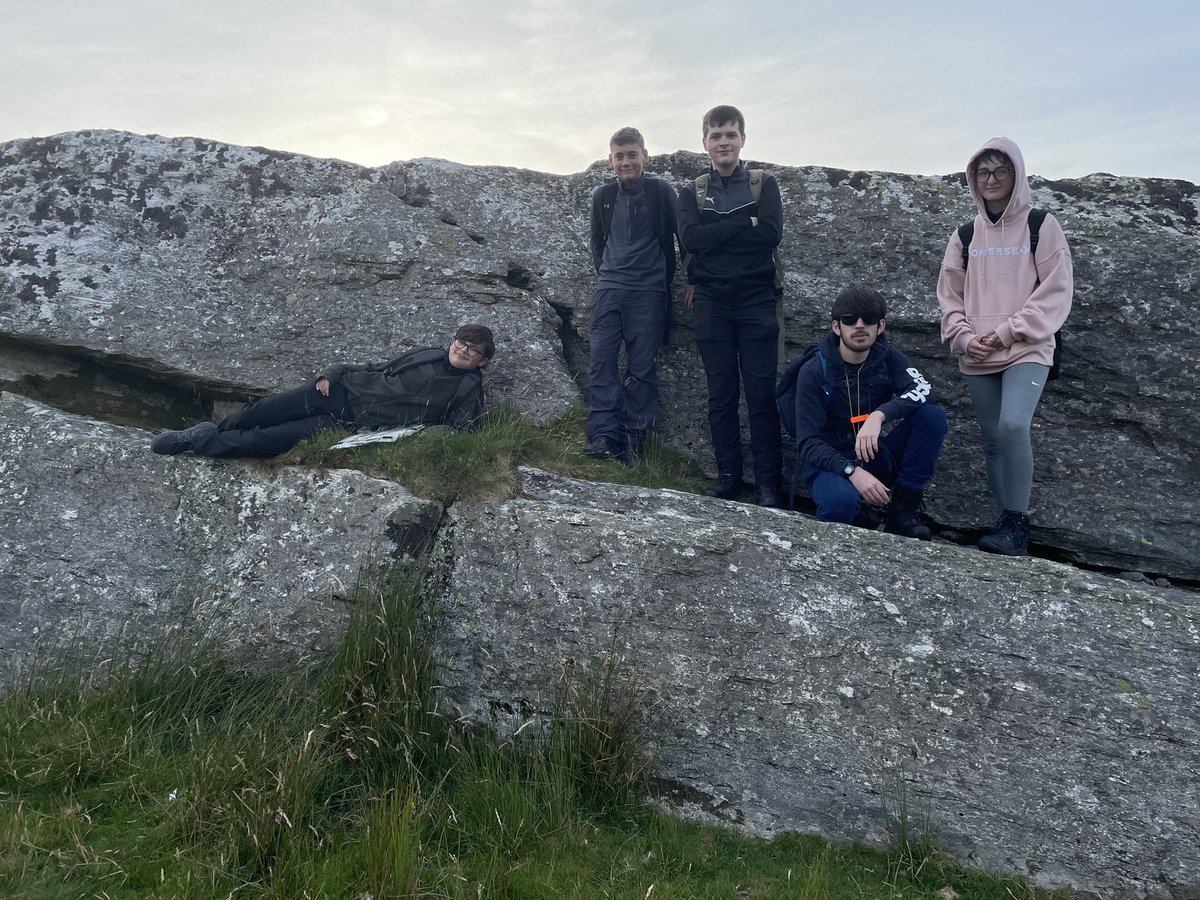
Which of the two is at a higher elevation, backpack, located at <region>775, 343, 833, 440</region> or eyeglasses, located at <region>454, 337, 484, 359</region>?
eyeglasses, located at <region>454, 337, 484, 359</region>

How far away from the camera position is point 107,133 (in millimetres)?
7723

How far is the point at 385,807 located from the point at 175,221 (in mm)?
5437

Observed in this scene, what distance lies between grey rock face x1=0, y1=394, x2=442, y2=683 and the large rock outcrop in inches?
53.4

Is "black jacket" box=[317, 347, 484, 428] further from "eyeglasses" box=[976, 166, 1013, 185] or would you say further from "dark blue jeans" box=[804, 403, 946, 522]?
"eyeglasses" box=[976, 166, 1013, 185]

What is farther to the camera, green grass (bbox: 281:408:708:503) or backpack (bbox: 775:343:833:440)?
backpack (bbox: 775:343:833:440)

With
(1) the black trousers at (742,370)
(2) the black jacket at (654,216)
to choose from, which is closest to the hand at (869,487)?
(1) the black trousers at (742,370)

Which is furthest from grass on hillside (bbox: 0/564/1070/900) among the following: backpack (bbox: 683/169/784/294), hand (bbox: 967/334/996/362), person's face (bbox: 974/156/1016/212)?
person's face (bbox: 974/156/1016/212)

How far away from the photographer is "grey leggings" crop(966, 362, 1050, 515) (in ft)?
18.6

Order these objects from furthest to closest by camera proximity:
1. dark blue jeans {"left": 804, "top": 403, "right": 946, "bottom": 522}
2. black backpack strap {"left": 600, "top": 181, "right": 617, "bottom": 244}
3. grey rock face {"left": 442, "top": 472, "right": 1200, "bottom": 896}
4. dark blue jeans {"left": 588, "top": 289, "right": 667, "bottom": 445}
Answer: black backpack strap {"left": 600, "top": 181, "right": 617, "bottom": 244} → dark blue jeans {"left": 588, "top": 289, "right": 667, "bottom": 445} → dark blue jeans {"left": 804, "top": 403, "right": 946, "bottom": 522} → grey rock face {"left": 442, "top": 472, "right": 1200, "bottom": 896}

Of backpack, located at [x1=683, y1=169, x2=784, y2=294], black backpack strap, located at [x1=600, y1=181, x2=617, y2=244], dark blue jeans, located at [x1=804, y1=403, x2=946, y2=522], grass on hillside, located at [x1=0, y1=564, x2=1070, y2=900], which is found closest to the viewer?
grass on hillside, located at [x1=0, y1=564, x2=1070, y2=900]

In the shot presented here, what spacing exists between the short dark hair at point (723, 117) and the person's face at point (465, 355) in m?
2.22

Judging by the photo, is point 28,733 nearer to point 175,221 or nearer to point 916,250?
→ point 175,221

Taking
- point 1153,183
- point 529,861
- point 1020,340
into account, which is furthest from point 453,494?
point 1153,183

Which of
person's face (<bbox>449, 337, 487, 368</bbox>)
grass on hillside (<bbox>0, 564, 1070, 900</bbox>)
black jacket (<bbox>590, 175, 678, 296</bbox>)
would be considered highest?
black jacket (<bbox>590, 175, 678, 296</bbox>)
